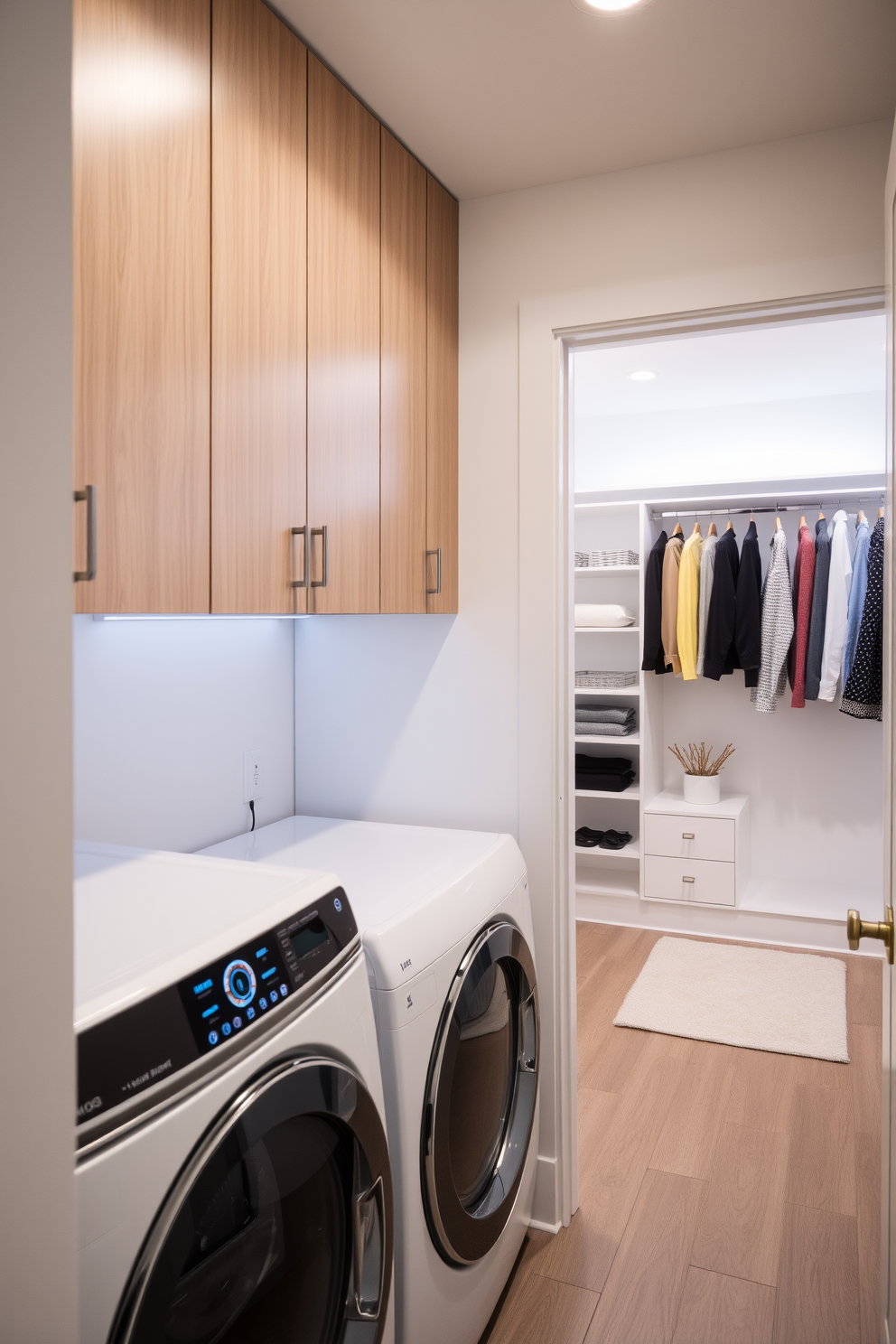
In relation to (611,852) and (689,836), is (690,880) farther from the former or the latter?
(611,852)

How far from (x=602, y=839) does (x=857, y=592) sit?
167cm

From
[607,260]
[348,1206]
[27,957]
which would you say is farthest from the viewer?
[607,260]

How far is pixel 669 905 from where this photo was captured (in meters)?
4.09

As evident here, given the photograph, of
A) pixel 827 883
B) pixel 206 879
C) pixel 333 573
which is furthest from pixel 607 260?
pixel 827 883

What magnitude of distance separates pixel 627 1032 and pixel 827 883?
1678 millimetres

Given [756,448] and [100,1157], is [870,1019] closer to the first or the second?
[756,448]

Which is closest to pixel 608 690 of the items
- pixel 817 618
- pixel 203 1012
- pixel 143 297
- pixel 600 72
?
pixel 817 618

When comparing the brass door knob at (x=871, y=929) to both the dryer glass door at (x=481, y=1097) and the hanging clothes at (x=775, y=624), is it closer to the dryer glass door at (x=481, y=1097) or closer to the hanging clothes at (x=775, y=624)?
the dryer glass door at (x=481, y=1097)

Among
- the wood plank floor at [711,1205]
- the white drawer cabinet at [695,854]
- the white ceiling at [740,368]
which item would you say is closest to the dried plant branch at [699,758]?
the white drawer cabinet at [695,854]

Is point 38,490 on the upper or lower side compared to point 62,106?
lower

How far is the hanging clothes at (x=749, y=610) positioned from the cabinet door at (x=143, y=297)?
3.26m

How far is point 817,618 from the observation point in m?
3.94

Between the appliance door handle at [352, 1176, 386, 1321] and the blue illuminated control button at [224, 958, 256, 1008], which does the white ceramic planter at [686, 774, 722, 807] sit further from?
the blue illuminated control button at [224, 958, 256, 1008]

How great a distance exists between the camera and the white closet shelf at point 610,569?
4.34m
